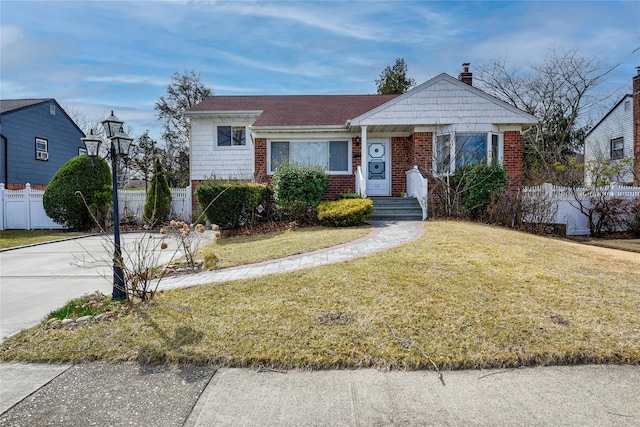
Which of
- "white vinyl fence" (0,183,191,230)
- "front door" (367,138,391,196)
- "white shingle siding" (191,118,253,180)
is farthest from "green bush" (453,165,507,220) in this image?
"white vinyl fence" (0,183,191,230)

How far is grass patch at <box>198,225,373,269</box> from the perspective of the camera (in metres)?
7.57

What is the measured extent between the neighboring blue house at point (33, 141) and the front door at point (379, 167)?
57.5ft

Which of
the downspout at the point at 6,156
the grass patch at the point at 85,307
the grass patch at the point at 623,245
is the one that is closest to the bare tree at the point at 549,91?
the grass patch at the point at 623,245

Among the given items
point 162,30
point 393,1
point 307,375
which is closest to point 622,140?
point 393,1

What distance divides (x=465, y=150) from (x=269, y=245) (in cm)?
867

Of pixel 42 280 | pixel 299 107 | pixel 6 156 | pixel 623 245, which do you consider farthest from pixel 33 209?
pixel 623 245

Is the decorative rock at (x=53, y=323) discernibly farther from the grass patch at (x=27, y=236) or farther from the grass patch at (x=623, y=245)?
the grass patch at (x=623, y=245)

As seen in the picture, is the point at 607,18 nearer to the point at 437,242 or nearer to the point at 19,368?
the point at 437,242

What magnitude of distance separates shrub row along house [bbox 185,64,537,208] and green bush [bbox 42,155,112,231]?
3.94 metres

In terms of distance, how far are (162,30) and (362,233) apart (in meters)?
7.74

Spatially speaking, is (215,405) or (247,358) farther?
(247,358)

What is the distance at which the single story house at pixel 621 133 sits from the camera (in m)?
19.6

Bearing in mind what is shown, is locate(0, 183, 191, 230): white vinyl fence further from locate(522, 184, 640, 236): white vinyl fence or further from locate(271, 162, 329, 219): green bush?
locate(522, 184, 640, 236): white vinyl fence

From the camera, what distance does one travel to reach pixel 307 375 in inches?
130
